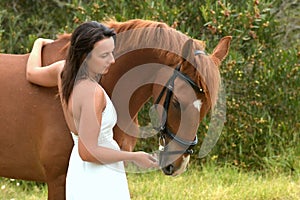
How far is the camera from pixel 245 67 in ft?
23.5

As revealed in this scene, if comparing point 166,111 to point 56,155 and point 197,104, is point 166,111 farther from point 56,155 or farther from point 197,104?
point 56,155

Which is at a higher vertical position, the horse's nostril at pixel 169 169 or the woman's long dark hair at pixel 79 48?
the woman's long dark hair at pixel 79 48

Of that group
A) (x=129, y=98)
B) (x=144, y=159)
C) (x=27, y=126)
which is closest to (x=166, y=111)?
(x=129, y=98)

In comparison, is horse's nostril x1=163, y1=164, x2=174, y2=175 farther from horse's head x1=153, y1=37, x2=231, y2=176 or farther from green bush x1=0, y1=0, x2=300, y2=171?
green bush x1=0, y1=0, x2=300, y2=171

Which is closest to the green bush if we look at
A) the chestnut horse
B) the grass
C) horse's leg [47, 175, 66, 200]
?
the grass

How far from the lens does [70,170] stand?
144 inches

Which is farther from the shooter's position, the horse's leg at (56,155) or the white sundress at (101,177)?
the horse's leg at (56,155)

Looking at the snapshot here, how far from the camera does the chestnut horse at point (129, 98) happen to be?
3723 mm

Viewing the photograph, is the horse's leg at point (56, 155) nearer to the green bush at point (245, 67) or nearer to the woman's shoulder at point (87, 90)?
the woman's shoulder at point (87, 90)

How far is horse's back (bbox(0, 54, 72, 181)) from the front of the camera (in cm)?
397

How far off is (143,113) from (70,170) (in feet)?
10.6

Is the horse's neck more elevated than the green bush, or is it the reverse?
the horse's neck

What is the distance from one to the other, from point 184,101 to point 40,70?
90 cm

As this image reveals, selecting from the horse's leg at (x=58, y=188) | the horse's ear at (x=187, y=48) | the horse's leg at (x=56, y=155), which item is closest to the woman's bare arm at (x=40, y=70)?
the horse's leg at (x=56, y=155)
